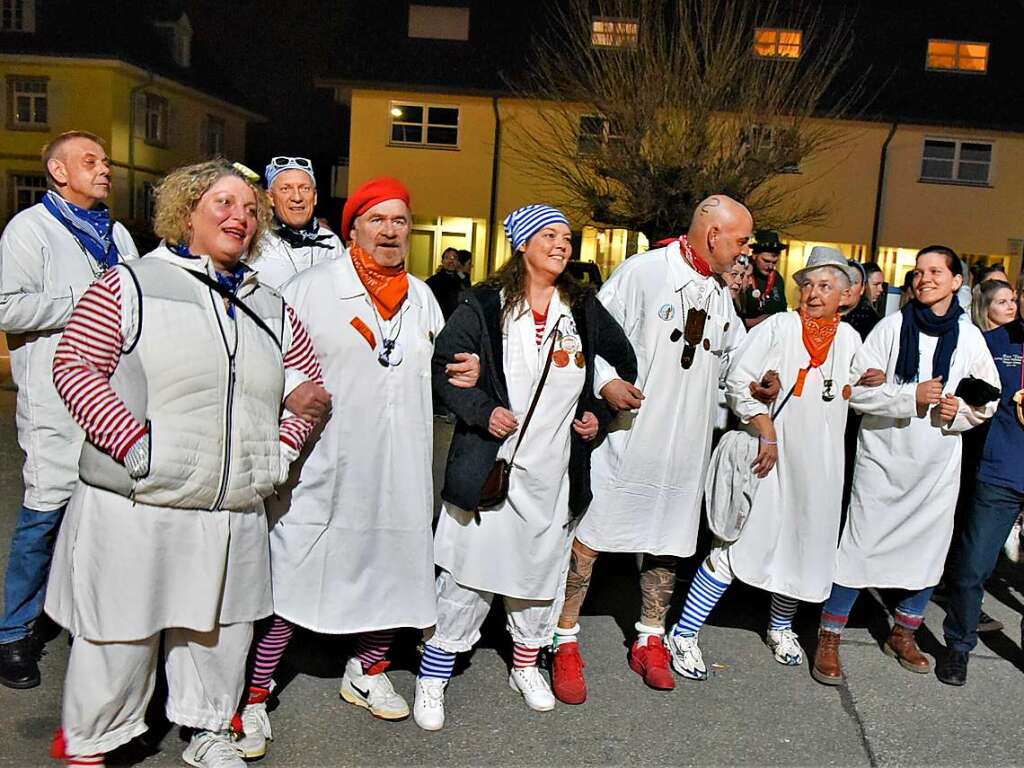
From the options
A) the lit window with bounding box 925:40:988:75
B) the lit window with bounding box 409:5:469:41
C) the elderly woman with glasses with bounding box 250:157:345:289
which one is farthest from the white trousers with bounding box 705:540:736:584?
the lit window with bounding box 925:40:988:75

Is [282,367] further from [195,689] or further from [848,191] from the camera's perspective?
[848,191]

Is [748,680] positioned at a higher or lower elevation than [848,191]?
lower

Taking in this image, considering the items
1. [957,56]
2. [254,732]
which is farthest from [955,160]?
[254,732]

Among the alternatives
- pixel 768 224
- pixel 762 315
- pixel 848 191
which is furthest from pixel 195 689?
pixel 848 191

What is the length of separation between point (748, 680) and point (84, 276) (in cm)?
351

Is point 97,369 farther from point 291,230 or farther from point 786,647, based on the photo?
point 786,647

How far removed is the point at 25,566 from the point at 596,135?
17783 millimetres

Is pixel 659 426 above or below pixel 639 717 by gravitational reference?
above

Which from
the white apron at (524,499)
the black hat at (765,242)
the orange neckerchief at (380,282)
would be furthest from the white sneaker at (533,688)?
the black hat at (765,242)

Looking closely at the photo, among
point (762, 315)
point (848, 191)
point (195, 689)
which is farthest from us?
point (848, 191)

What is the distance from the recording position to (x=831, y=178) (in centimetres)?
2500

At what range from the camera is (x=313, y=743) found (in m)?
3.71

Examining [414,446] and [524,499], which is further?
[524,499]

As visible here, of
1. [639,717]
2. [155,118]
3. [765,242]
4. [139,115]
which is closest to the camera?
[639,717]
